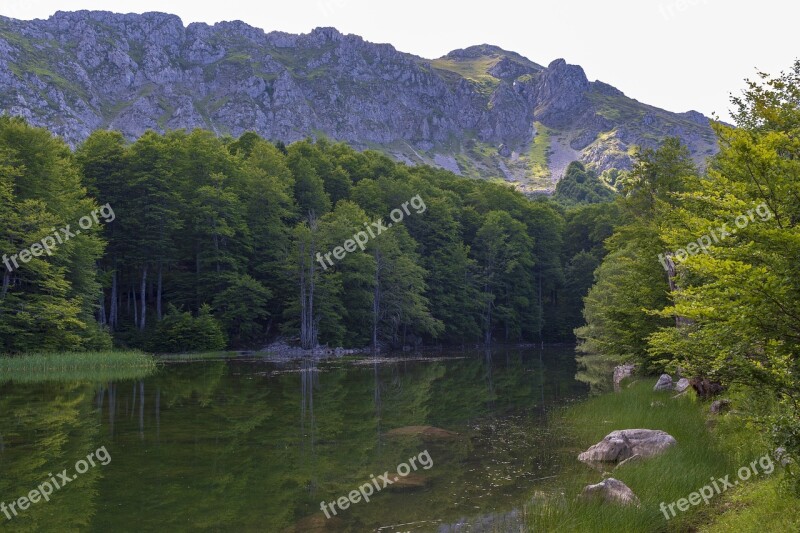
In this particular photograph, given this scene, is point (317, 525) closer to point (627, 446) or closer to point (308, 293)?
point (627, 446)

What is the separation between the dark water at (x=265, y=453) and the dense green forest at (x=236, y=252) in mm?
17877

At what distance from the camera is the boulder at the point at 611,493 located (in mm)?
11094

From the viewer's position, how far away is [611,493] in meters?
11.3

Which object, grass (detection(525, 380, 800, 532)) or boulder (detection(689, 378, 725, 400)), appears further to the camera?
boulder (detection(689, 378, 725, 400))

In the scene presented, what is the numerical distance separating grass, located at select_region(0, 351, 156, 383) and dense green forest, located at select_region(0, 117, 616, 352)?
2740 millimetres

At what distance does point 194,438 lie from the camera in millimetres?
18469

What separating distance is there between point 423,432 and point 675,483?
936 centimetres

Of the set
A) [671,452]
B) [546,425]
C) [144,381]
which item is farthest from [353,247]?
[671,452]

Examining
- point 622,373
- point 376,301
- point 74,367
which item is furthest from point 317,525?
point 376,301

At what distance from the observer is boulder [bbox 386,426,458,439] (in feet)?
63.9

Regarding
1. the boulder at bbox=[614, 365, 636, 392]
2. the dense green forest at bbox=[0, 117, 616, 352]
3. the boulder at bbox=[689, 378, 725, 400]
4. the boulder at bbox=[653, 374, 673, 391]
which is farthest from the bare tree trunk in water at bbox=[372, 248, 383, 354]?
the boulder at bbox=[689, 378, 725, 400]

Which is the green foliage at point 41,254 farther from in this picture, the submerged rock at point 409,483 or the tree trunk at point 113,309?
the submerged rock at point 409,483

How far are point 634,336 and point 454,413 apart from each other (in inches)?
368

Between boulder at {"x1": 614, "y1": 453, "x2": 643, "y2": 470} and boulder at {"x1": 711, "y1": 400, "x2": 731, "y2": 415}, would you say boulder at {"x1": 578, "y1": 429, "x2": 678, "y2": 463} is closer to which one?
Result: boulder at {"x1": 614, "y1": 453, "x2": 643, "y2": 470}
